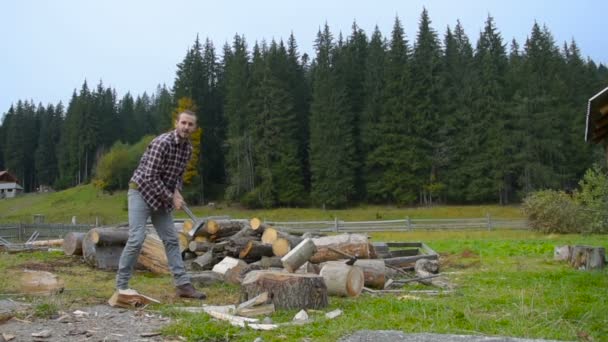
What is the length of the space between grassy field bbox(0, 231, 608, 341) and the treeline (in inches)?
1454

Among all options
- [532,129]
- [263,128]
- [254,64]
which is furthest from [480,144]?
[254,64]

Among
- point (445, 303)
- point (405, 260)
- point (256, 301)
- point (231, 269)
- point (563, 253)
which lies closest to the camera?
point (256, 301)

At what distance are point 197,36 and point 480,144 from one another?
33015mm

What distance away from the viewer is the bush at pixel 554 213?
2377 centimetres

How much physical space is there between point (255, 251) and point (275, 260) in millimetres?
456

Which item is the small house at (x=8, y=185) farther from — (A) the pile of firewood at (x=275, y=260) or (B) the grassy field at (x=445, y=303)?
(A) the pile of firewood at (x=275, y=260)

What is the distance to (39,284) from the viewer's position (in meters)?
6.71

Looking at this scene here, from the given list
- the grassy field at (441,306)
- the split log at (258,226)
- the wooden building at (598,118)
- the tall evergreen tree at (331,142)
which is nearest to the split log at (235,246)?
the split log at (258,226)

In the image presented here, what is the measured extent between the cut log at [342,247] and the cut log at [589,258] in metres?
4.36

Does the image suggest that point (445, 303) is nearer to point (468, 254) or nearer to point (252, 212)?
point (468, 254)

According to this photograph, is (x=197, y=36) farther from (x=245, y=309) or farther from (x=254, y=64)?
(x=245, y=309)

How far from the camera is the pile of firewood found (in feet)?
19.1

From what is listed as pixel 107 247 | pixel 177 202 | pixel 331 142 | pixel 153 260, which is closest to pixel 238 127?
pixel 331 142

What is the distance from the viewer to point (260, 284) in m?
5.83
